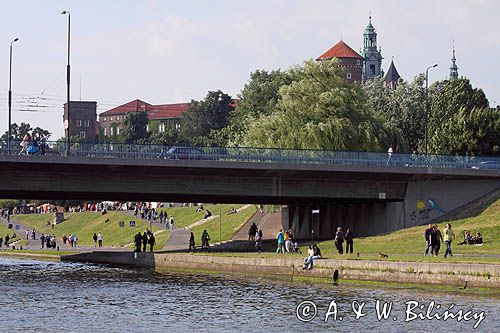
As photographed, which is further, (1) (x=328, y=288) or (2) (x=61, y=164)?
(2) (x=61, y=164)

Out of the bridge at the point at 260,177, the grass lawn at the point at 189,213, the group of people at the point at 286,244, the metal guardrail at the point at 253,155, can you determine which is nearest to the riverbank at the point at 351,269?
the group of people at the point at 286,244

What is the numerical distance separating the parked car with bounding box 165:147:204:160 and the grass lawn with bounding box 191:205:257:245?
24376 mm

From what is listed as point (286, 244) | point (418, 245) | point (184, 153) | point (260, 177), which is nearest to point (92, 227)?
point (260, 177)

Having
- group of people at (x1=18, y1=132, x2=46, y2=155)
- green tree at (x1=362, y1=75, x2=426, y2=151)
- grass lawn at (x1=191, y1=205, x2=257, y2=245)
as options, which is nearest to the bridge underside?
group of people at (x1=18, y1=132, x2=46, y2=155)

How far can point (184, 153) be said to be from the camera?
69812 millimetres

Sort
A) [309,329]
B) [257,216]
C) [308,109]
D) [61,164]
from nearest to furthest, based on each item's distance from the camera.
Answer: [309,329]
[61,164]
[308,109]
[257,216]

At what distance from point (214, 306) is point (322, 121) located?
148ft

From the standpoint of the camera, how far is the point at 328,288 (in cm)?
4794

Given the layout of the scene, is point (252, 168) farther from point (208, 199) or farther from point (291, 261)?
point (291, 261)

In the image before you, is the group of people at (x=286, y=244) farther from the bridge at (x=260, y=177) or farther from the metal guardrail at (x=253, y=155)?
the metal guardrail at (x=253, y=155)

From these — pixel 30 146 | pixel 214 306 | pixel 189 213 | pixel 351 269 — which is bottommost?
pixel 214 306

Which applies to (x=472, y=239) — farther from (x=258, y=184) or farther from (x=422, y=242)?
(x=258, y=184)

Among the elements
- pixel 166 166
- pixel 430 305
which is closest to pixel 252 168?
pixel 166 166

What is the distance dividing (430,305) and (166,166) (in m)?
29.8
